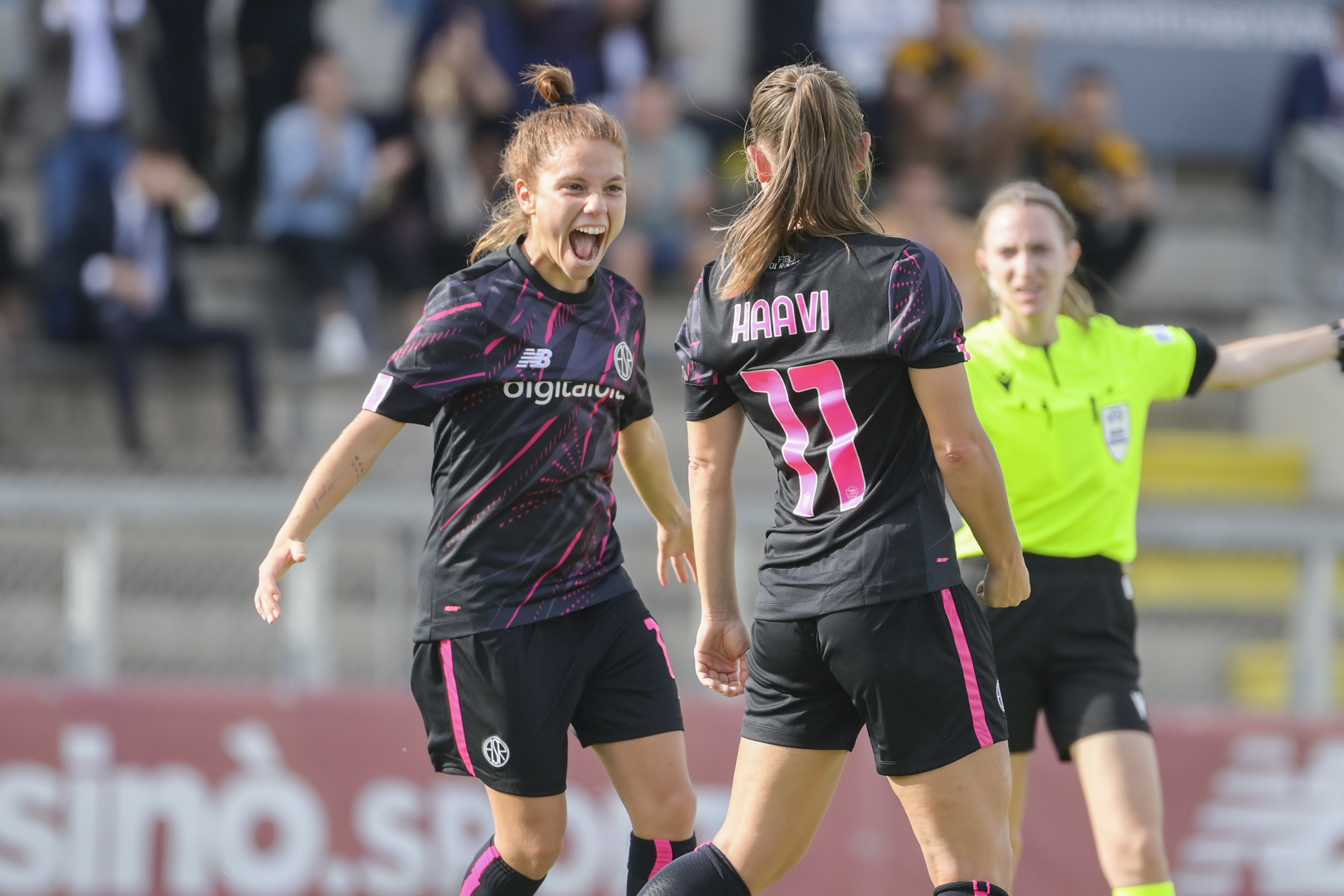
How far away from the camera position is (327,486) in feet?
12.2

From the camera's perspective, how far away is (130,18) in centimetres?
944

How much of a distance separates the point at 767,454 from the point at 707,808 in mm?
2730

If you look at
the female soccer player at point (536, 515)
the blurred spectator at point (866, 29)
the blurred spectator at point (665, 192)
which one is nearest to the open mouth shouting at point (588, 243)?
the female soccer player at point (536, 515)

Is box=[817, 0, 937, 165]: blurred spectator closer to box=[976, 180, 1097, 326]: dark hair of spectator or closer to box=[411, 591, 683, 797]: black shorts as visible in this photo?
box=[976, 180, 1097, 326]: dark hair of spectator

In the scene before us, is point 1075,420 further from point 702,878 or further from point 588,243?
point 702,878

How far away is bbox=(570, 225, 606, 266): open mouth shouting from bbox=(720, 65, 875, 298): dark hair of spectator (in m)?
0.52

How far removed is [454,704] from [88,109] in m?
6.29

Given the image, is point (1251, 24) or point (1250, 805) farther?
point (1251, 24)

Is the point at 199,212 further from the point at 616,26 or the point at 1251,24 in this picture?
the point at 1251,24

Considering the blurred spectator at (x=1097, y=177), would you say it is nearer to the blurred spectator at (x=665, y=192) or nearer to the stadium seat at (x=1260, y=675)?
the blurred spectator at (x=665, y=192)

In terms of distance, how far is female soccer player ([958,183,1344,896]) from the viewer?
171 inches

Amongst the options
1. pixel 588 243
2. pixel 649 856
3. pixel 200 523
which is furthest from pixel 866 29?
pixel 649 856

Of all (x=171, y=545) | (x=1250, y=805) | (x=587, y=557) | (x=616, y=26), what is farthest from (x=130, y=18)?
(x=1250, y=805)

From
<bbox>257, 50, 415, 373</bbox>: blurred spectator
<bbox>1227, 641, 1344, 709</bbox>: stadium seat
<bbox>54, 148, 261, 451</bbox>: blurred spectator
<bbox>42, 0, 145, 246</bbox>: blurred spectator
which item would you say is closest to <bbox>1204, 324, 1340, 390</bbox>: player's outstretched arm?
<bbox>1227, 641, 1344, 709</bbox>: stadium seat
